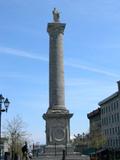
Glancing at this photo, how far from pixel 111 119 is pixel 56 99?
2242 inches

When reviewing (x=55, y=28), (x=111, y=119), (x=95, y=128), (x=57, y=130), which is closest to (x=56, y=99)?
(x=57, y=130)

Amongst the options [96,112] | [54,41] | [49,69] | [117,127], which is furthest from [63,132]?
[96,112]

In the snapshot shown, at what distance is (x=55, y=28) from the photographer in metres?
59.2

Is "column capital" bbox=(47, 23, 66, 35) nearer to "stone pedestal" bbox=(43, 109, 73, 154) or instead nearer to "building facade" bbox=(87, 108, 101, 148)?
"stone pedestal" bbox=(43, 109, 73, 154)

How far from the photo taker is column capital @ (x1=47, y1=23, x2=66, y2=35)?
194 ft

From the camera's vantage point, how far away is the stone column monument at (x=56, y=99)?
179ft

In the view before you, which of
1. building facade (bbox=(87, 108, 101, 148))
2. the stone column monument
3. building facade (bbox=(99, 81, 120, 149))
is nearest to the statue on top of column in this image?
the stone column monument

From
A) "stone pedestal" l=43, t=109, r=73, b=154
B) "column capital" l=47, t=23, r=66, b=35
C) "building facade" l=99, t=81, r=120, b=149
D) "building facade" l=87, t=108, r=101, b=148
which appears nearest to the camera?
"stone pedestal" l=43, t=109, r=73, b=154

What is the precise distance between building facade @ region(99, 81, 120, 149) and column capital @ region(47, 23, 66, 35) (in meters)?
49.4

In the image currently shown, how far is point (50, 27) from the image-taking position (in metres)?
59.1

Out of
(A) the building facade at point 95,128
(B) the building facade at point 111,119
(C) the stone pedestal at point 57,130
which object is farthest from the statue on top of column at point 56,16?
(A) the building facade at point 95,128

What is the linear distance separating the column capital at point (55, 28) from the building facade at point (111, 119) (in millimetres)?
49380

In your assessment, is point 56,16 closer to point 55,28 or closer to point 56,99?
point 55,28

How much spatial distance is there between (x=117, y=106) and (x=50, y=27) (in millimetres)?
51650
